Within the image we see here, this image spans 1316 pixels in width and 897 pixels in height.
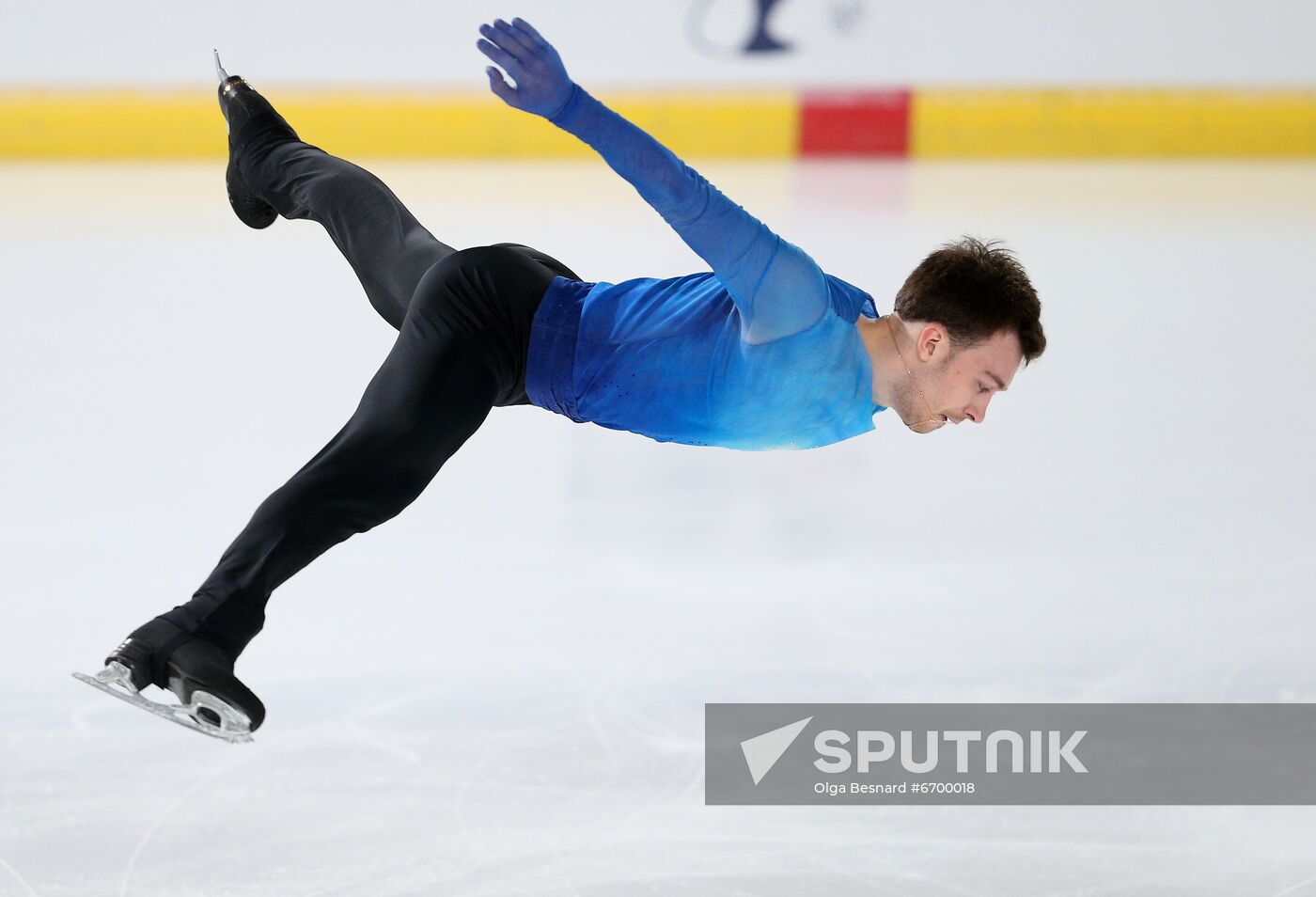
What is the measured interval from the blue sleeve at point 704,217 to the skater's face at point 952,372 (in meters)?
0.25

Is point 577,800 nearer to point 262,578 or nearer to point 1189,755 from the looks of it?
point 262,578

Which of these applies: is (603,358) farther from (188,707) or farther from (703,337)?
(188,707)

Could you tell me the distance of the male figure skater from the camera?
2205 mm

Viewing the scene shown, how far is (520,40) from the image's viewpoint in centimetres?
216

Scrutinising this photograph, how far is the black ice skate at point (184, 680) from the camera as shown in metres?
2.18

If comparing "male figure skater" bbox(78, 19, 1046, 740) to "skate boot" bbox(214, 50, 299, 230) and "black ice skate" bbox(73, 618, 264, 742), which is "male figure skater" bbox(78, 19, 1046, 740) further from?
"skate boot" bbox(214, 50, 299, 230)

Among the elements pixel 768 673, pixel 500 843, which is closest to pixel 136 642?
pixel 500 843

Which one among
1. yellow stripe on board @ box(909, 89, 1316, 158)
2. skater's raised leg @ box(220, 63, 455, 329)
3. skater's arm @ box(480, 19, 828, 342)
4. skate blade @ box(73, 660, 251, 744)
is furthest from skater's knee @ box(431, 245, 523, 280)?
yellow stripe on board @ box(909, 89, 1316, 158)

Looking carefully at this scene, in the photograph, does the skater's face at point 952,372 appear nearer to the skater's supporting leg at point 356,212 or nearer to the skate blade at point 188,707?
the skater's supporting leg at point 356,212

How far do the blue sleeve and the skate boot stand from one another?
107 centimetres

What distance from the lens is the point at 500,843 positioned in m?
2.73

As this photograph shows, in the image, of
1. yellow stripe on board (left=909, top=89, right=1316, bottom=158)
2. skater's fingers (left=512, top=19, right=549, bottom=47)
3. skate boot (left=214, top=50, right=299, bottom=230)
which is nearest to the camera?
skater's fingers (left=512, top=19, right=549, bottom=47)

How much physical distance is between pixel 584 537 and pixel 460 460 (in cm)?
76

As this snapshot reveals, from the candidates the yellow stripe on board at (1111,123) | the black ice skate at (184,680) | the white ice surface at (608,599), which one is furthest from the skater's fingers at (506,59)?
the yellow stripe on board at (1111,123)
